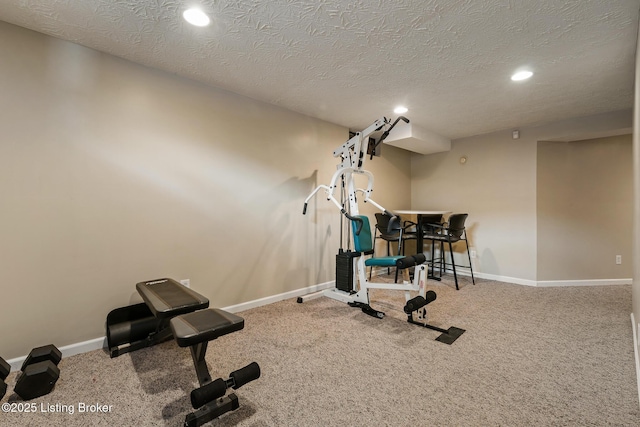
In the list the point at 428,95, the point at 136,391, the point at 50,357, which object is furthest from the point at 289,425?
the point at 428,95

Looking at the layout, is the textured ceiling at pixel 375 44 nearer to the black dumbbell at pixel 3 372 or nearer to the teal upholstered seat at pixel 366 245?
the teal upholstered seat at pixel 366 245

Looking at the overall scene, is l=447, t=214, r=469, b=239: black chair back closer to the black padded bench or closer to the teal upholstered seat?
the teal upholstered seat

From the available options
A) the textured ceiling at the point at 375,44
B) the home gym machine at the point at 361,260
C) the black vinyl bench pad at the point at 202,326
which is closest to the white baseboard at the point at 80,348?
the black vinyl bench pad at the point at 202,326

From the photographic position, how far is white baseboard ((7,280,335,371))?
1860 mm

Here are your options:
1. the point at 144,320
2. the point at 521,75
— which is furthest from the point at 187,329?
the point at 521,75

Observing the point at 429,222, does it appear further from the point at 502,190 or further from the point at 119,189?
the point at 119,189

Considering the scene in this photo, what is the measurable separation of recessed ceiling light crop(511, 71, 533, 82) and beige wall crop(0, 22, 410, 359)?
→ 86.4 inches

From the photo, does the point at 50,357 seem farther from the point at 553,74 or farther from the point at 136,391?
the point at 553,74

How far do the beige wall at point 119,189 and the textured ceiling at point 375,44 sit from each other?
0.23m

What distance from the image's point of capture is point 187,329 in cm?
138

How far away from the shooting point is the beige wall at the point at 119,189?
73.0 inches

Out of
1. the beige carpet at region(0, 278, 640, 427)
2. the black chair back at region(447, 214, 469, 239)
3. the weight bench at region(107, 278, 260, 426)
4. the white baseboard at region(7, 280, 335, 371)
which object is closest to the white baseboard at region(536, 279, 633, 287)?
the beige carpet at region(0, 278, 640, 427)

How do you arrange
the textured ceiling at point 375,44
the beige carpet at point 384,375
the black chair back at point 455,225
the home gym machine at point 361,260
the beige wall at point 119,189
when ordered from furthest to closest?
1. the black chair back at point 455,225
2. the home gym machine at point 361,260
3. the beige wall at point 119,189
4. the textured ceiling at point 375,44
5. the beige carpet at point 384,375

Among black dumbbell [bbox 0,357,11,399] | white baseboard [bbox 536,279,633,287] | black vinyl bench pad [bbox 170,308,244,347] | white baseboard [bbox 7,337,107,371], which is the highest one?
black vinyl bench pad [bbox 170,308,244,347]
